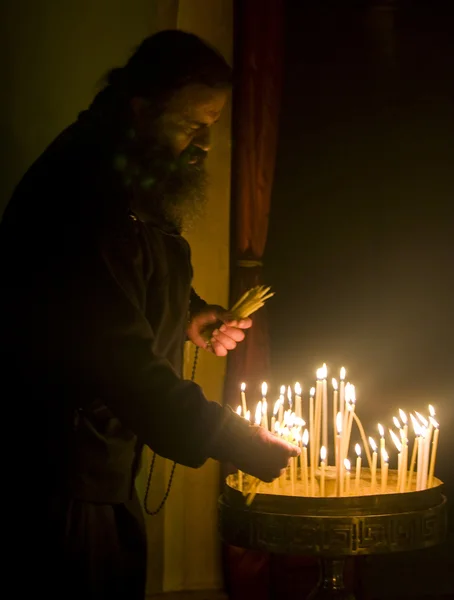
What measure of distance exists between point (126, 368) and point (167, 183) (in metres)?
0.55

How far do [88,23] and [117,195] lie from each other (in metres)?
1.37

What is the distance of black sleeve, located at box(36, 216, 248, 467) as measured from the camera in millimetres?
1389

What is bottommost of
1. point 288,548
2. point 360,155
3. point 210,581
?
point 210,581

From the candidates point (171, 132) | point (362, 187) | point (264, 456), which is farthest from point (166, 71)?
point (362, 187)

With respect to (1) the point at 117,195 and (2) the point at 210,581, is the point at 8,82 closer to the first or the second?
(1) the point at 117,195

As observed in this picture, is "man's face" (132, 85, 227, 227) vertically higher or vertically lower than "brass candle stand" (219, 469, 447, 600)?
higher

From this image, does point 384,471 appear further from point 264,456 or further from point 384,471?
point 264,456

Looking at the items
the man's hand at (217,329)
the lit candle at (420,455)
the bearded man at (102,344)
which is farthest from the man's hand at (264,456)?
the man's hand at (217,329)

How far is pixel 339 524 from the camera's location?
1.54 meters

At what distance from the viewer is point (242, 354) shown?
2.75 metres

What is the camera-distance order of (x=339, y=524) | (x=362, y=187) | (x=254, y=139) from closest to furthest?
(x=339, y=524) → (x=254, y=139) → (x=362, y=187)

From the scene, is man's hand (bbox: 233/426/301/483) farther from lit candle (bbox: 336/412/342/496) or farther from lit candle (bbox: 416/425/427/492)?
lit candle (bbox: 416/425/427/492)

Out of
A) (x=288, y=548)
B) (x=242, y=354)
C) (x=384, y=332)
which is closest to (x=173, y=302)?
(x=288, y=548)

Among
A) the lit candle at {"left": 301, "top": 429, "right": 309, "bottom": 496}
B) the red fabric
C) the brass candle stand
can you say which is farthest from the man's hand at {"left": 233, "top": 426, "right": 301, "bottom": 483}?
the red fabric
